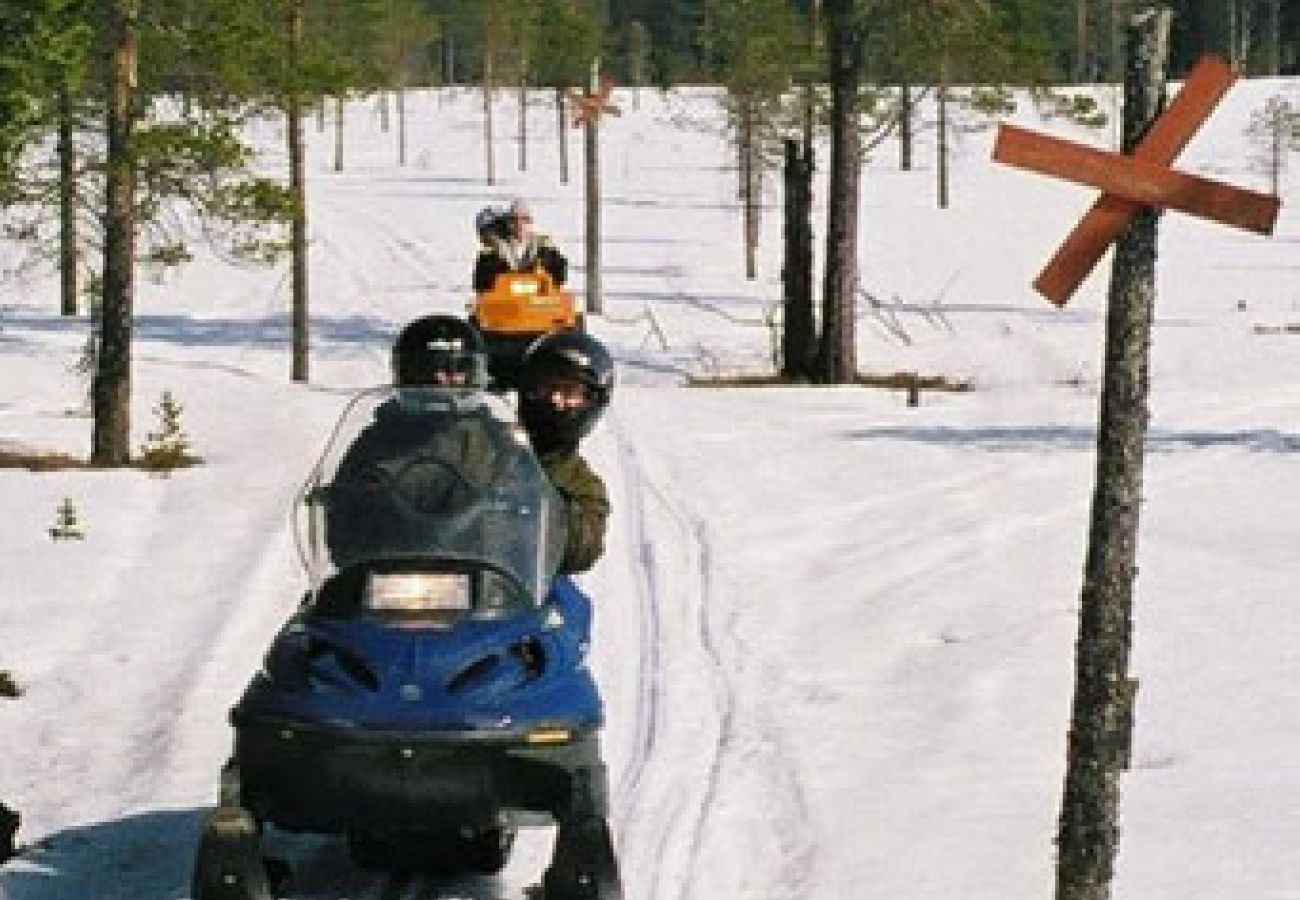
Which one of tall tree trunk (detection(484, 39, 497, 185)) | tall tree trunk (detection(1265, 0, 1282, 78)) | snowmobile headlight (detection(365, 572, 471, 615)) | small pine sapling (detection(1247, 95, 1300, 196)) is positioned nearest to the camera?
snowmobile headlight (detection(365, 572, 471, 615))

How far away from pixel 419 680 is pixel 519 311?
12078 millimetres

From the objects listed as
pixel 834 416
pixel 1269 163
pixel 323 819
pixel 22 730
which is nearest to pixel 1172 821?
pixel 323 819

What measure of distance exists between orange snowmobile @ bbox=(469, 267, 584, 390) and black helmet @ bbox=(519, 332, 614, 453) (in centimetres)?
1038

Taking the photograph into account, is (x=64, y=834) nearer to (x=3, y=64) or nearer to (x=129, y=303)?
(x=3, y=64)

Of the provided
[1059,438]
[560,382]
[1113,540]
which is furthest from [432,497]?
[1059,438]

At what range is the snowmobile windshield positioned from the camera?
608 cm

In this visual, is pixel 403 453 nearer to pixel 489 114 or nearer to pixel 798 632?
pixel 798 632

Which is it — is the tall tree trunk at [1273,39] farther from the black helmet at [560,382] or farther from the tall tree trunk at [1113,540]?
the tall tree trunk at [1113,540]

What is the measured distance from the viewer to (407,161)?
8388 centimetres

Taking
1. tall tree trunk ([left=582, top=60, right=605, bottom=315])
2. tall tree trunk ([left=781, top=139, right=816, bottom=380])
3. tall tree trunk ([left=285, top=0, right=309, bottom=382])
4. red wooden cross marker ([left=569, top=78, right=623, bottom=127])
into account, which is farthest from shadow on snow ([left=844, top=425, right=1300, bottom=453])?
tall tree trunk ([left=582, top=60, right=605, bottom=315])

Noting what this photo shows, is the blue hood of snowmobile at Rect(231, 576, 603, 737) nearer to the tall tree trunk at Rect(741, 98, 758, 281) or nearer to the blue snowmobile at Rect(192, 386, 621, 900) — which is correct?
the blue snowmobile at Rect(192, 386, 621, 900)

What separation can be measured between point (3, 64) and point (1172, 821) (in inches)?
413

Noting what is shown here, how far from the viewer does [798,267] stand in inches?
993

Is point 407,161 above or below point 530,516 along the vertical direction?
above
